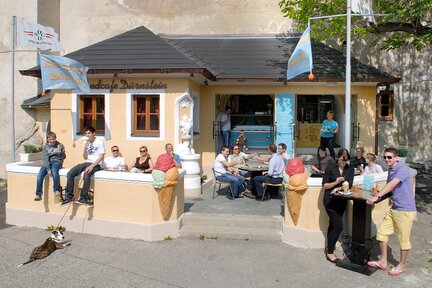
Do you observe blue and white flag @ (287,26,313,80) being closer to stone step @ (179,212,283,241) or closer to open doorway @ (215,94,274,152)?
stone step @ (179,212,283,241)

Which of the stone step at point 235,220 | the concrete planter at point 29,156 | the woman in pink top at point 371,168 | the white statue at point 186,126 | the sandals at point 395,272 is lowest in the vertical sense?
the sandals at point 395,272

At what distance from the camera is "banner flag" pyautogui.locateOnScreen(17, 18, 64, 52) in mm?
11141

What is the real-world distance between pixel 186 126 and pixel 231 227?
400 centimetres

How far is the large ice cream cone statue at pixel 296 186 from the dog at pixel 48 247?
4.13 metres

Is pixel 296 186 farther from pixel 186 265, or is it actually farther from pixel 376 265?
pixel 186 265

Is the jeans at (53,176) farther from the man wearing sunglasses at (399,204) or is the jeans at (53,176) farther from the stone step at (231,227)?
the man wearing sunglasses at (399,204)

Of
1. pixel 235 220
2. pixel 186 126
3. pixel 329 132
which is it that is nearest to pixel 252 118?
pixel 329 132

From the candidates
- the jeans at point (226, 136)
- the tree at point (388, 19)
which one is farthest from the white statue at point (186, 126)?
the tree at point (388, 19)

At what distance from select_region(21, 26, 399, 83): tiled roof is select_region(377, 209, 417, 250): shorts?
253 inches

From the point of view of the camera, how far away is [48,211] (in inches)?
339

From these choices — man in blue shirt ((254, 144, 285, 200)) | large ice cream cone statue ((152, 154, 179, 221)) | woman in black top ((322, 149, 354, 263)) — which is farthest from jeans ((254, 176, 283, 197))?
woman in black top ((322, 149, 354, 263))

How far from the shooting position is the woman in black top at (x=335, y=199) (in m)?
6.54

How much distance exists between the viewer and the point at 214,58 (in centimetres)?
1444

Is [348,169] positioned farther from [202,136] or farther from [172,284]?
[202,136]
